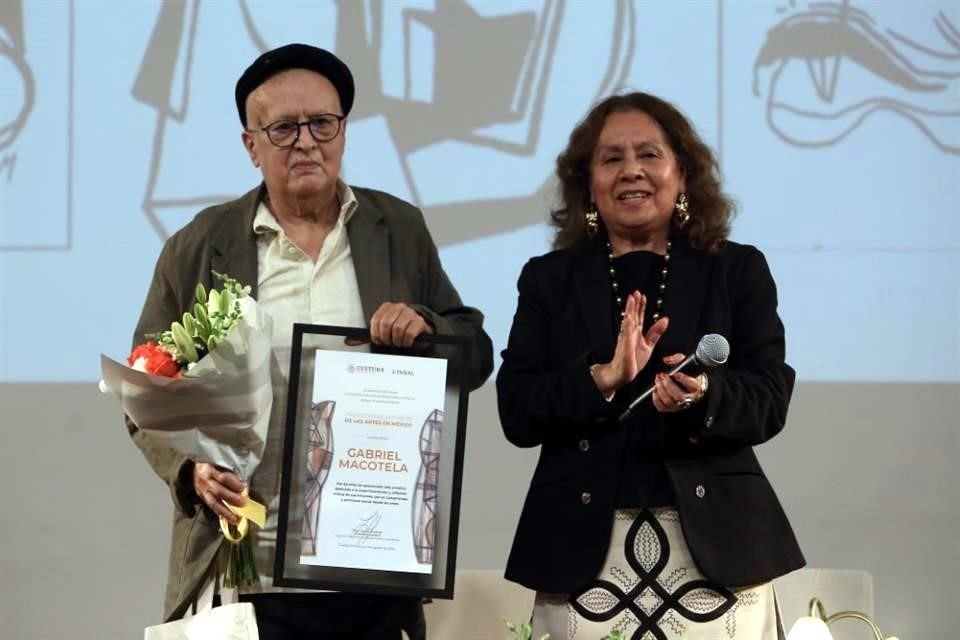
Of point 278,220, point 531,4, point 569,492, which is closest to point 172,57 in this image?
point 531,4

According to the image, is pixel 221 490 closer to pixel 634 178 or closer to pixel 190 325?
pixel 190 325

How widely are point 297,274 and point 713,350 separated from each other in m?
0.82

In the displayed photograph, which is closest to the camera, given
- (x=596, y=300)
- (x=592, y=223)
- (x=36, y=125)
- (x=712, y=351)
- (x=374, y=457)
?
(x=712, y=351)

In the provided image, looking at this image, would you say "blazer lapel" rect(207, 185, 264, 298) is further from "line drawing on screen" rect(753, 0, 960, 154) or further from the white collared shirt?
"line drawing on screen" rect(753, 0, 960, 154)

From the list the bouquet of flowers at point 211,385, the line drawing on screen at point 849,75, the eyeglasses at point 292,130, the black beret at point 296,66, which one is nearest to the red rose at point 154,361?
the bouquet of flowers at point 211,385

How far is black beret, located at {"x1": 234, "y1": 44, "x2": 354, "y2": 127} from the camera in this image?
273 cm

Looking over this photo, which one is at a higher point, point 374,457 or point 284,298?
point 284,298

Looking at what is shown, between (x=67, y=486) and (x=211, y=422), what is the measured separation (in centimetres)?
190

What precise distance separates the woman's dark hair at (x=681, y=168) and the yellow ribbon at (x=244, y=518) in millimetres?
808

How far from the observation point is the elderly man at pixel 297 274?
262 cm

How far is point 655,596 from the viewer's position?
100.0 inches
